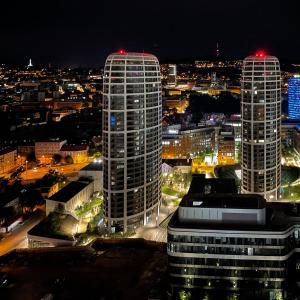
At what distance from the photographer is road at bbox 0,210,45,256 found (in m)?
16.0

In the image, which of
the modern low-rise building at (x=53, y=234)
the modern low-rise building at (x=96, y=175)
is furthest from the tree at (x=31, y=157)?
the modern low-rise building at (x=53, y=234)

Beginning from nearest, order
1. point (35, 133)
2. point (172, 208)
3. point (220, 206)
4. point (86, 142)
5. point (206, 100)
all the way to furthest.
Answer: point (220, 206)
point (172, 208)
point (86, 142)
point (35, 133)
point (206, 100)

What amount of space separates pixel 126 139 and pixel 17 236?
5583mm

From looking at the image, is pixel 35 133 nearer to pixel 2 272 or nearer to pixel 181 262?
pixel 2 272

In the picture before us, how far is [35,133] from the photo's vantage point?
126 ft

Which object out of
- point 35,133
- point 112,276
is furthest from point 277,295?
point 35,133

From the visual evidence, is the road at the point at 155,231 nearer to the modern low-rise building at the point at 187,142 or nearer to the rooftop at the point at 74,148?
the modern low-rise building at the point at 187,142

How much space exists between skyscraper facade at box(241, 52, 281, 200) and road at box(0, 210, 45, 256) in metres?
9.62

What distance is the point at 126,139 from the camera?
57.2ft

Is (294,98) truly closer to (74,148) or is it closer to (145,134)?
(74,148)

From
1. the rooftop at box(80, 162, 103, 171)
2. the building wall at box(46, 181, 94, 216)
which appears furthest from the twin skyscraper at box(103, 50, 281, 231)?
the rooftop at box(80, 162, 103, 171)

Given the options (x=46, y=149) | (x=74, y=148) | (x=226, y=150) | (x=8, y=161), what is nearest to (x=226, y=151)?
(x=226, y=150)

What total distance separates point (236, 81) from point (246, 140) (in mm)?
50919

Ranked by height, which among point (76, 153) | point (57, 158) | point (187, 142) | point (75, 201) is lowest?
point (75, 201)
